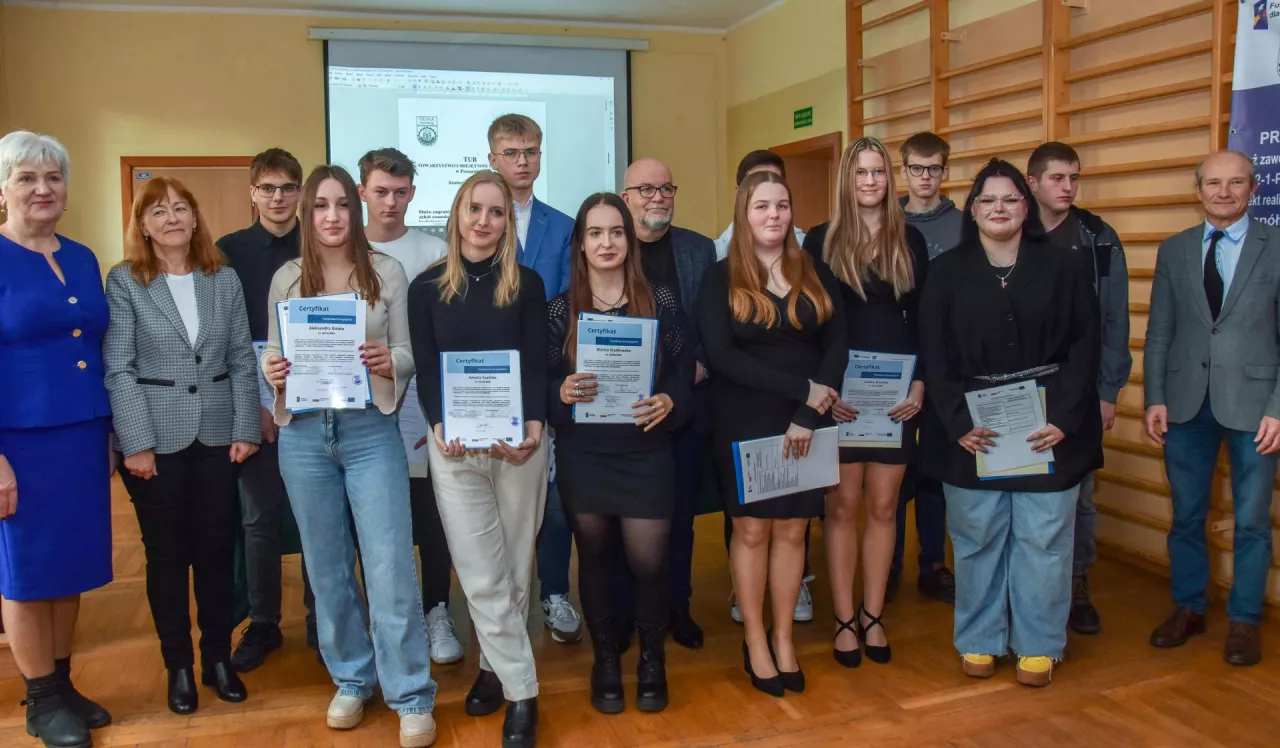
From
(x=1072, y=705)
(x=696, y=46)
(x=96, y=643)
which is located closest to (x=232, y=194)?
(x=696, y=46)

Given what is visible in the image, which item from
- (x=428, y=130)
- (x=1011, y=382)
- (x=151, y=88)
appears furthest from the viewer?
(x=428, y=130)

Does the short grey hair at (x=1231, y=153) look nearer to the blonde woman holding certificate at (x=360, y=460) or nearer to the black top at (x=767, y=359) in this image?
the black top at (x=767, y=359)

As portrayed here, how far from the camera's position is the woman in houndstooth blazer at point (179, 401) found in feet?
8.51

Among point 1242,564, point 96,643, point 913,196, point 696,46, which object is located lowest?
point 96,643

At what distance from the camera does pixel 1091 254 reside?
334cm

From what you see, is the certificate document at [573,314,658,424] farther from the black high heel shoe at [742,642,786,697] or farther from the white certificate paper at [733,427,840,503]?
the black high heel shoe at [742,642,786,697]

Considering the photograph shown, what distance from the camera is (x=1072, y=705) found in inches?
109

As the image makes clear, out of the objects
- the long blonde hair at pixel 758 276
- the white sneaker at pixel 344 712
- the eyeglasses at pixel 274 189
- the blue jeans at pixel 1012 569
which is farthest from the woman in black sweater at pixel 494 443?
the blue jeans at pixel 1012 569

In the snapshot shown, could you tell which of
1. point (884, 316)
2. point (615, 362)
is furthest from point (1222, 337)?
point (615, 362)

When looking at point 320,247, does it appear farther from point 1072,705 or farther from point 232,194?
point 232,194

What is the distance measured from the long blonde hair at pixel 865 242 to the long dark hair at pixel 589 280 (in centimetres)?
66

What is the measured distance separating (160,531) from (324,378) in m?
0.74

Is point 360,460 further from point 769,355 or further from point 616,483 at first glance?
point 769,355

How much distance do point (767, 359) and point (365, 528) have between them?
1.19 meters
